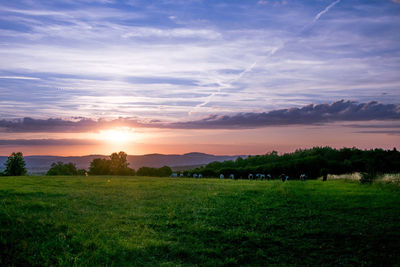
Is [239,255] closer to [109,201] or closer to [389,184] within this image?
[109,201]

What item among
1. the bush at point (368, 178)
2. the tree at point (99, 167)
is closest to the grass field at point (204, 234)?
the bush at point (368, 178)

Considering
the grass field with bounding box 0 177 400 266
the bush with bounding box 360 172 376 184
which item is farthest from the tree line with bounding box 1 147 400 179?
the grass field with bounding box 0 177 400 266

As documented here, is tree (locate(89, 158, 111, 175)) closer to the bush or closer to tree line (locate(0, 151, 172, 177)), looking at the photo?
tree line (locate(0, 151, 172, 177))

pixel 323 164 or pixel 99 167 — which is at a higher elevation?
pixel 323 164

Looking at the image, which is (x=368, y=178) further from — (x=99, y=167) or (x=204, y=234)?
(x=99, y=167)

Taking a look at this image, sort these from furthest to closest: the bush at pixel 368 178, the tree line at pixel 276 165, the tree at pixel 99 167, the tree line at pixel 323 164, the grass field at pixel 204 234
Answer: the tree at pixel 99 167 → the tree line at pixel 276 165 → the tree line at pixel 323 164 → the bush at pixel 368 178 → the grass field at pixel 204 234

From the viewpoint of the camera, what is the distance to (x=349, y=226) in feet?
50.0

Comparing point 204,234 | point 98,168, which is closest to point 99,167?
point 98,168

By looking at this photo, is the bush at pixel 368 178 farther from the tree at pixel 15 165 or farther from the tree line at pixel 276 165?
the tree at pixel 15 165

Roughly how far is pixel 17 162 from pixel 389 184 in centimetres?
8138

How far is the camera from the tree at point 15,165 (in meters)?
77.2

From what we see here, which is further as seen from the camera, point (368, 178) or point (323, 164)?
point (323, 164)

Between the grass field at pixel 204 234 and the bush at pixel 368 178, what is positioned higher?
the bush at pixel 368 178

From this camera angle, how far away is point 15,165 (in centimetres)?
7769
